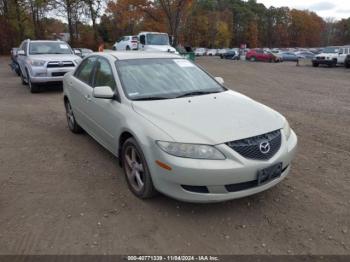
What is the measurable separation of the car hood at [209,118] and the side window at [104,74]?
0.68m

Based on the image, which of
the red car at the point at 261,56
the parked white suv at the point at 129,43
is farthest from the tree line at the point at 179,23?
the red car at the point at 261,56

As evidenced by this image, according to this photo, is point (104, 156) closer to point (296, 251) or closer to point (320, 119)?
point (296, 251)

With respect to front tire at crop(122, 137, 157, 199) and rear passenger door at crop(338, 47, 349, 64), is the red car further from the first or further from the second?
front tire at crop(122, 137, 157, 199)

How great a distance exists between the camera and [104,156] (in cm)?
485

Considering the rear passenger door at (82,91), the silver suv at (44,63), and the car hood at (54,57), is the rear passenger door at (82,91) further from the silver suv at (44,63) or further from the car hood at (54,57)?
the car hood at (54,57)

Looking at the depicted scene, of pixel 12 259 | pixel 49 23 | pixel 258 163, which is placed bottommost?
pixel 12 259

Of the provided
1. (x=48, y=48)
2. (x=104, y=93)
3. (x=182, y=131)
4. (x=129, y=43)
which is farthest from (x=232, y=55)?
(x=182, y=131)

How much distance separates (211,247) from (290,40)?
114 m

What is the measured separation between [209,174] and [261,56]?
34.6 metres

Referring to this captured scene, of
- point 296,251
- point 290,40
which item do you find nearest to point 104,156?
point 296,251

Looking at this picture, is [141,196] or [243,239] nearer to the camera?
[243,239]

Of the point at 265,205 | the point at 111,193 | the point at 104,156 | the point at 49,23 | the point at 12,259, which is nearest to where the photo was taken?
the point at 12,259

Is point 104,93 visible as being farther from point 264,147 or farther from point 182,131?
point 264,147

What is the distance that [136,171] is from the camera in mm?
3582
